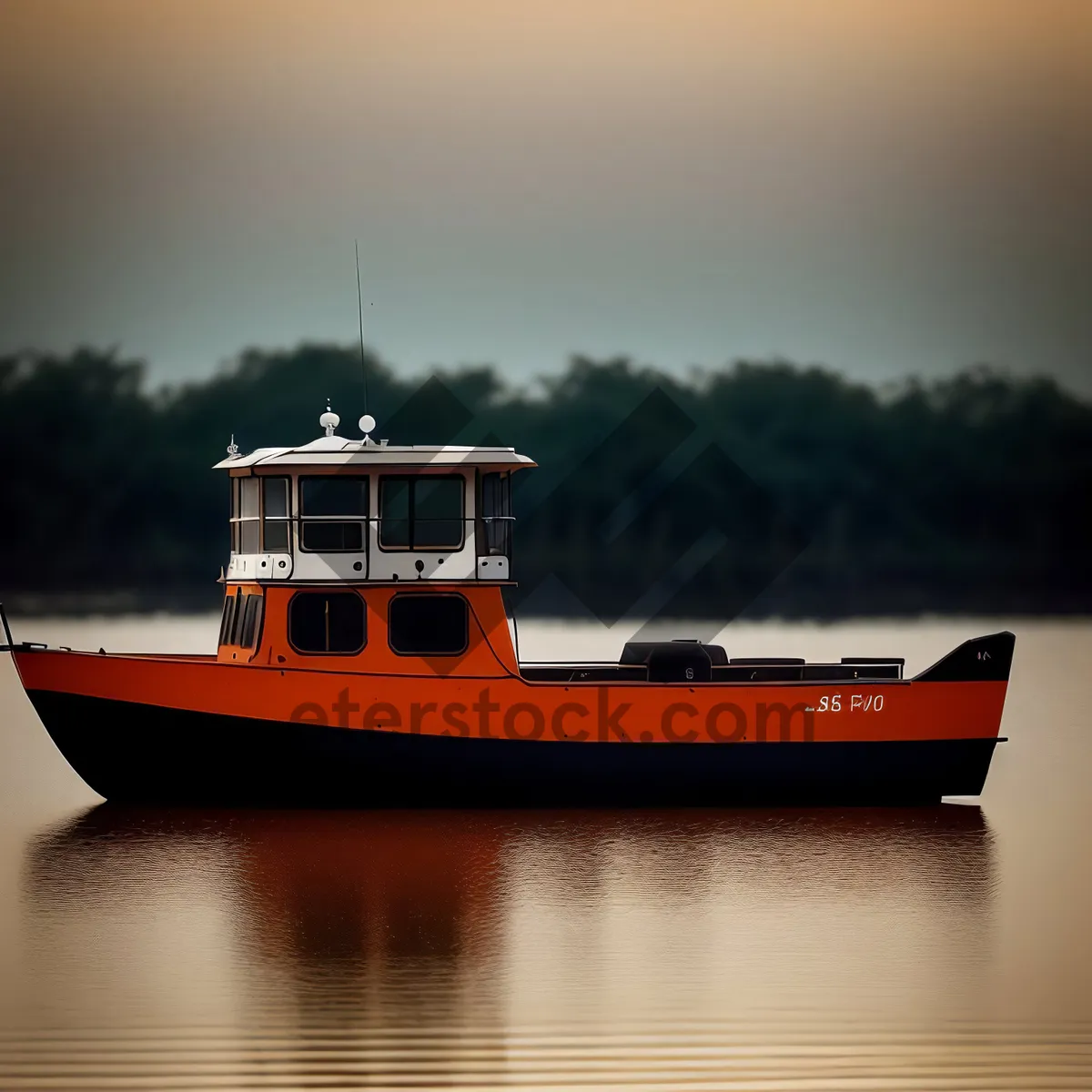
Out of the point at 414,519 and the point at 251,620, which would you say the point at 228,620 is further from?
the point at 414,519

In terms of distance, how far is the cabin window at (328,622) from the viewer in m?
14.8

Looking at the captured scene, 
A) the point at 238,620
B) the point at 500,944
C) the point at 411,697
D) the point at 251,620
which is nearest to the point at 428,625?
the point at 411,697

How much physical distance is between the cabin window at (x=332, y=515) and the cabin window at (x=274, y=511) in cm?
20

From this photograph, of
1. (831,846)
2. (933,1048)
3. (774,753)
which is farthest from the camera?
(774,753)

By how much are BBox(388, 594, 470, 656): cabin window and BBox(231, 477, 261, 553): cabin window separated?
5.00 feet

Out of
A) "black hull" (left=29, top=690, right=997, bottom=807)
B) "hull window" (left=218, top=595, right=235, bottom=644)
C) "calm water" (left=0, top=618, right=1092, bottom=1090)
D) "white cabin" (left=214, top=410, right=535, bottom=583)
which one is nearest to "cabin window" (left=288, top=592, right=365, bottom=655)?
"white cabin" (left=214, top=410, right=535, bottom=583)

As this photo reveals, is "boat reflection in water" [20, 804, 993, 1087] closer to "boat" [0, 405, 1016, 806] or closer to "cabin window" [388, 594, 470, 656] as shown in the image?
"boat" [0, 405, 1016, 806]

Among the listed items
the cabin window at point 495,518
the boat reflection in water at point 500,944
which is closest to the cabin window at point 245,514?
the cabin window at point 495,518

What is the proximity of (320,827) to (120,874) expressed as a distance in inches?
80.3

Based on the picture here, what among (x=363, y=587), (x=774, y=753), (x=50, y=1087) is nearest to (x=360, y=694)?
(x=363, y=587)

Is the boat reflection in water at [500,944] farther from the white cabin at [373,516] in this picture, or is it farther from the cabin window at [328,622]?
the white cabin at [373,516]

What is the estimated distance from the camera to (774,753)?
15172mm

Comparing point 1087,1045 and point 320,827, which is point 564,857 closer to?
point 320,827

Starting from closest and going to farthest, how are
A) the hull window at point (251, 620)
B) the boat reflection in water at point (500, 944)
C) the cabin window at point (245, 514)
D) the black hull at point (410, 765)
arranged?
the boat reflection in water at point (500, 944) → the black hull at point (410, 765) → the hull window at point (251, 620) → the cabin window at point (245, 514)
